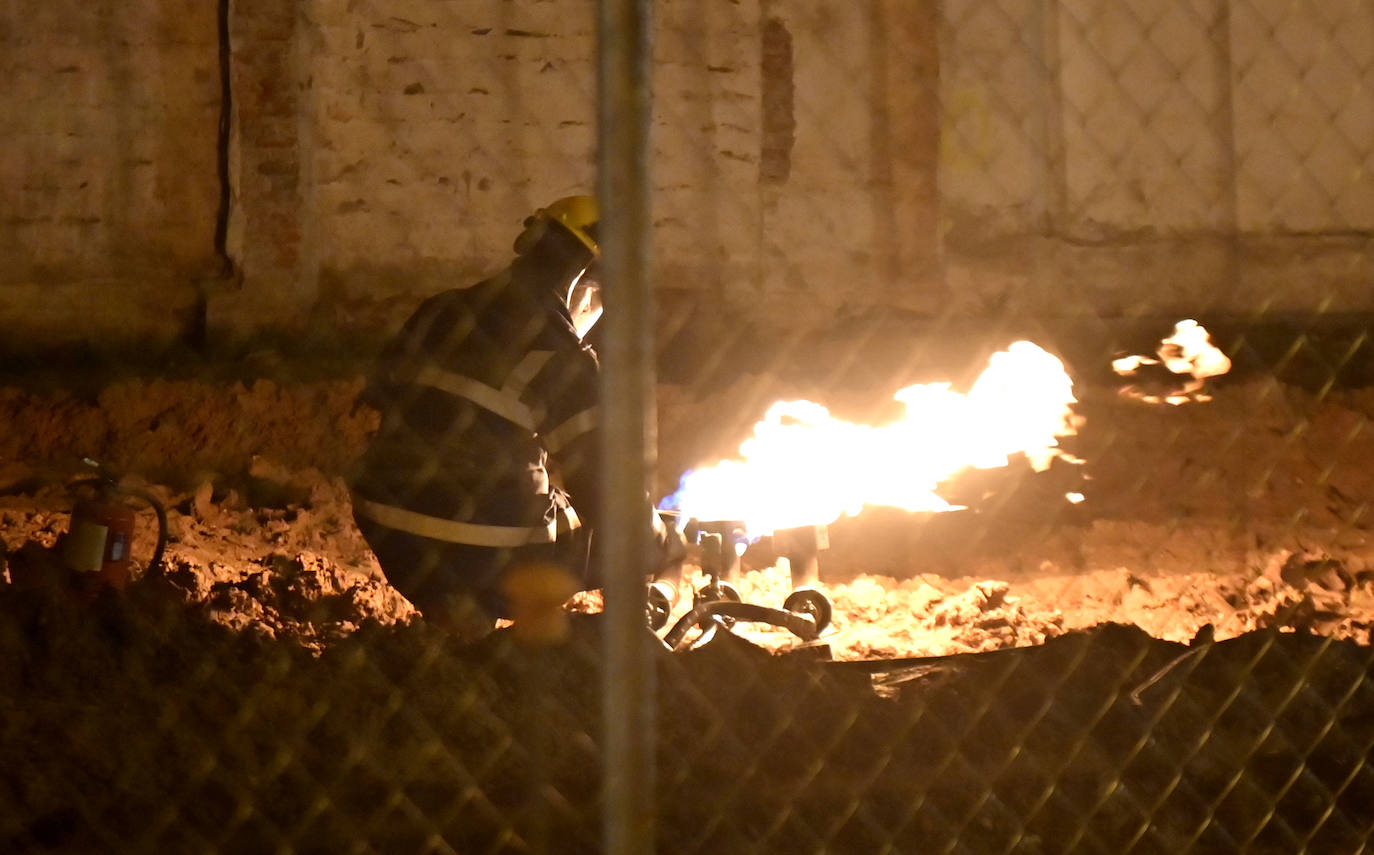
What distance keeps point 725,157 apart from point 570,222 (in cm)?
431

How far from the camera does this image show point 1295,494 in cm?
734

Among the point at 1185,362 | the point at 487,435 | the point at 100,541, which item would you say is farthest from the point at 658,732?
the point at 1185,362

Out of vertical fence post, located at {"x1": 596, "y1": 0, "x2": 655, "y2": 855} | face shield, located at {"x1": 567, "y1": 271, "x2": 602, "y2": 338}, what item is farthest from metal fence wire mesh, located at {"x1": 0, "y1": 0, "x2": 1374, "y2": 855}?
face shield, located at {"x1": 567, "y1": 271, "x2": 602, "y2": 338}

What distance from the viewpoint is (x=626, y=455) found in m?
1.58

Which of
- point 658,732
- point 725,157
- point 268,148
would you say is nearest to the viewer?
point 658,732

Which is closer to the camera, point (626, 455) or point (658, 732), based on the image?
point (626, 455)

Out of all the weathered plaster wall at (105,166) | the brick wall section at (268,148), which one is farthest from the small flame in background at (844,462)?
the weathered plaster wall at (105,166)

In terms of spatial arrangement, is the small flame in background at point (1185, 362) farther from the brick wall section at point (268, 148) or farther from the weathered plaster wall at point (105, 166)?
the weathered plaster wall at point (105, 166)

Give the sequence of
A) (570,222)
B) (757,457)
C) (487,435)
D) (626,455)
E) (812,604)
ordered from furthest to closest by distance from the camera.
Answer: (757,457), (812,604), (570,222), (487,435), (626,455)

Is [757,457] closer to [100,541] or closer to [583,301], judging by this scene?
[583,301]

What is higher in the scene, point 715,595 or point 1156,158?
point 1156,158

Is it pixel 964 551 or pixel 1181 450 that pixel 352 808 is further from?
pixel 1181 450

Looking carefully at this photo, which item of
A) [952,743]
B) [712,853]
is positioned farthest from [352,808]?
[952,743]

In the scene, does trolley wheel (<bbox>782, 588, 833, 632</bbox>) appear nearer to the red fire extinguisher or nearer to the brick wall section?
the red fire extinguisher
